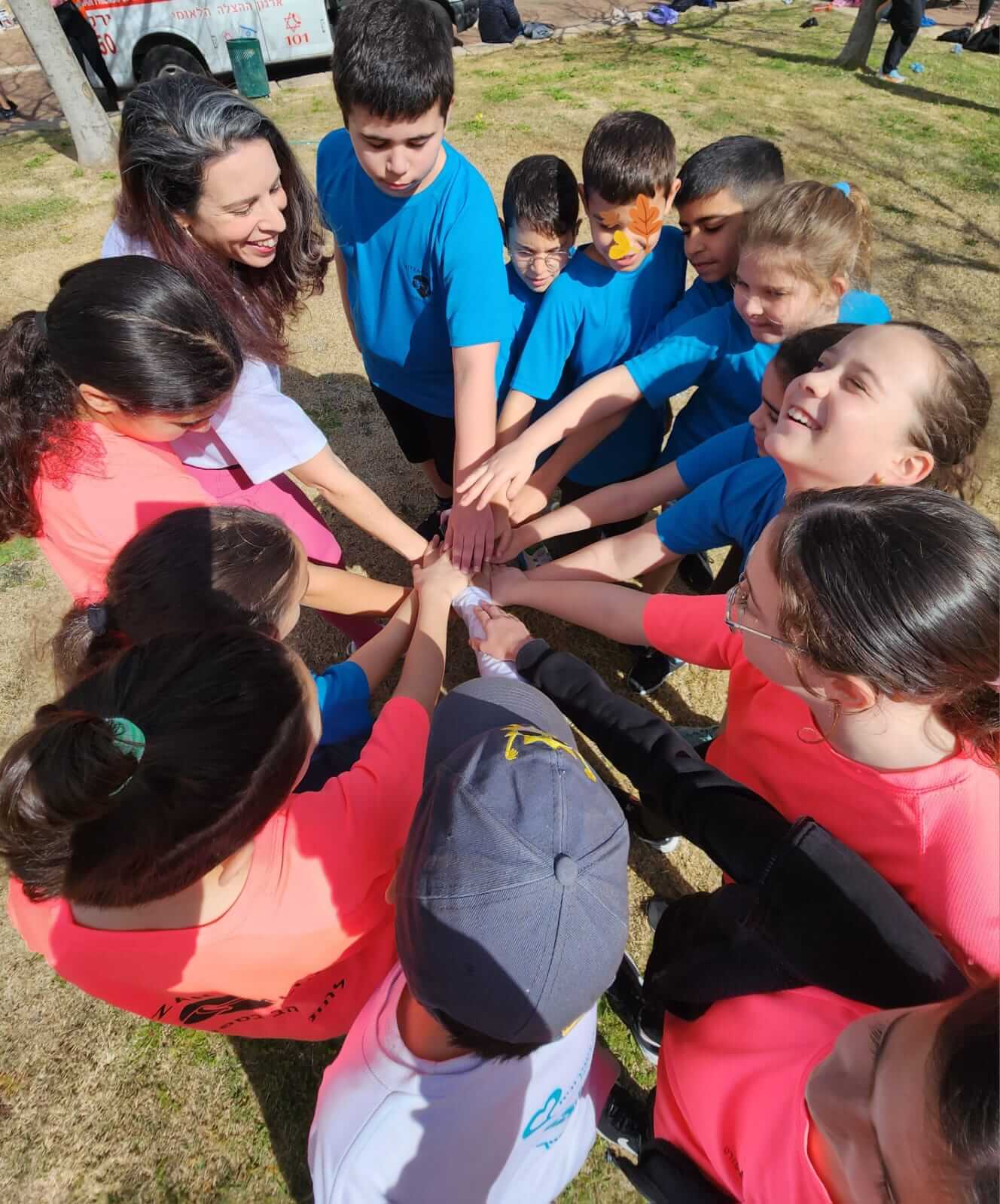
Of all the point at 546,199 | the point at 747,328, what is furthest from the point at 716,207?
the point at 546,199

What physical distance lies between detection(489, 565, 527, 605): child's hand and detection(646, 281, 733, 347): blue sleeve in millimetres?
959

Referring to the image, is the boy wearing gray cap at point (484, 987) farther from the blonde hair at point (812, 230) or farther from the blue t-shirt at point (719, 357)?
the blonde hair at point (812, 230)


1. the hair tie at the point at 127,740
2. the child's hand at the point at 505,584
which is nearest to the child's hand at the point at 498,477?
the child's hand at the point at 505,584

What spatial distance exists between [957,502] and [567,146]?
784cm

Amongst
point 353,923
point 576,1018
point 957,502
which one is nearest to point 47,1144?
point 353,923

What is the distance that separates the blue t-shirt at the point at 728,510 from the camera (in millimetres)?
1871

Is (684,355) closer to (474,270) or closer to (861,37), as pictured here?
(474,270)

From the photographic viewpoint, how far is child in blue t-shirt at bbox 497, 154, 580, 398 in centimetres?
236

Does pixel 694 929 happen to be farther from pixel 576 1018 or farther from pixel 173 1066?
pixel 173 1066

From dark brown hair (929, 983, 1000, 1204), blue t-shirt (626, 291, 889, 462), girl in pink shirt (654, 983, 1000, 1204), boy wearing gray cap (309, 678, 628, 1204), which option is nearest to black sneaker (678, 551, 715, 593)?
blue t-shirt (626, 291, 889, 462)

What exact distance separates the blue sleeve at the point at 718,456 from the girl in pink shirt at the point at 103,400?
139 centimetres

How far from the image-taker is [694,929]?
1524 mm

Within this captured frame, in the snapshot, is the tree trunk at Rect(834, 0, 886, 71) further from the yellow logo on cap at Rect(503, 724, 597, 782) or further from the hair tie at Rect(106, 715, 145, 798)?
the hair tie at Rect(106, 715, 145, 798)

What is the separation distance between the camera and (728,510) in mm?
1947
